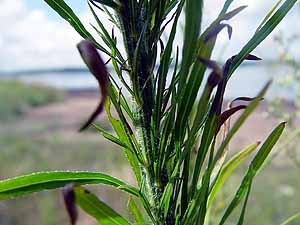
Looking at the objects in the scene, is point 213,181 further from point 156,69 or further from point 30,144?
point 30,144

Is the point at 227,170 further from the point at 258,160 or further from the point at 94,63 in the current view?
the point at 94,63

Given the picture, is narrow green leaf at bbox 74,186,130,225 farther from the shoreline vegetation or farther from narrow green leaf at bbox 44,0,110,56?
the shoreline vegetation

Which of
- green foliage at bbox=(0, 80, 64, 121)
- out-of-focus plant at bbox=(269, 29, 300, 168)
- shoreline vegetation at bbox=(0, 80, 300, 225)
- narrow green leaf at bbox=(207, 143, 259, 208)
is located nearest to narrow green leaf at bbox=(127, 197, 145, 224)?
narrow green leaf at bbox=(207, 143, 259, 208)

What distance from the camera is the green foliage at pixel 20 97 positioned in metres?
7.11

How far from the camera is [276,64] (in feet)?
3.60

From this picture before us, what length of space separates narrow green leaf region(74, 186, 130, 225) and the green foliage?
6.84m

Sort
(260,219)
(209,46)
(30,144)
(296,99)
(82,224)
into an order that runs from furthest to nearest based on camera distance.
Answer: (30,144) < (260,219) < (82,224) < (296,99) < (209,46)

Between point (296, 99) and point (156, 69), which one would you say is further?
point (296, 99)

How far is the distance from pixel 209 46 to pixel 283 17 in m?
0.07

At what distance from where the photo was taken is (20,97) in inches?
297

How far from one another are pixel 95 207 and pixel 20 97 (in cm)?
748

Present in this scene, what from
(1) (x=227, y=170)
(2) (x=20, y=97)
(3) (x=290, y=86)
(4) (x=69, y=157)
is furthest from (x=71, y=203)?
(2) (x=20, y=97)

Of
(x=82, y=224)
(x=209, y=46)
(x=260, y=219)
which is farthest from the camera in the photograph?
(x=260, y=219)

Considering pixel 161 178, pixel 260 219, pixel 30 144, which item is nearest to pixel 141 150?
pixel 161 178
